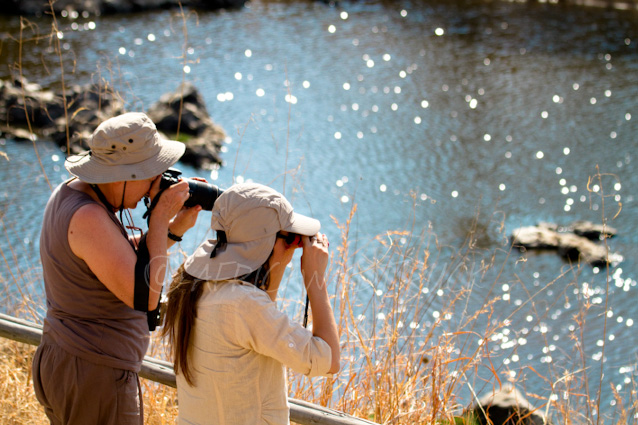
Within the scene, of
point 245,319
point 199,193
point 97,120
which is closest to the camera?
point 245,319

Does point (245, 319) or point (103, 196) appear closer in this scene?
point (245, 319)

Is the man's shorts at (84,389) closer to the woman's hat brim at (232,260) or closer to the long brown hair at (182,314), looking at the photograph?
the long brown hair at (182,314)

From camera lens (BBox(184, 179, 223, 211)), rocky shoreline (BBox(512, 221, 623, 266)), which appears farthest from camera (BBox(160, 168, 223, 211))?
rocky shoreline (BBox(512, 221, 623, 266))

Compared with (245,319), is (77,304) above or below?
below

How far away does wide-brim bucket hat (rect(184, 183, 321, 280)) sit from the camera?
152cm

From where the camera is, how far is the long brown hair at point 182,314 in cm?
153

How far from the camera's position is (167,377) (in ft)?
7.16

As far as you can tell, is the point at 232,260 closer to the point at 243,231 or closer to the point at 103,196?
the point at 243,231

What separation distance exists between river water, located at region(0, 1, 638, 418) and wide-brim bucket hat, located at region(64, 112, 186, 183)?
2.84 metres

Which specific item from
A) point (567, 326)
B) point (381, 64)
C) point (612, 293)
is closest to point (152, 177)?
point (567, 326)

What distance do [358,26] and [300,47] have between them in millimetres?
2085

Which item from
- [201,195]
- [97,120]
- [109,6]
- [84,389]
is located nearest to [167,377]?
[84,389]

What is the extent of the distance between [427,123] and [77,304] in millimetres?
8339

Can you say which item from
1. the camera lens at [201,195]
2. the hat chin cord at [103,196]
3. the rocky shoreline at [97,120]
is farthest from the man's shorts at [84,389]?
the rocky shoreline at [97,120]
